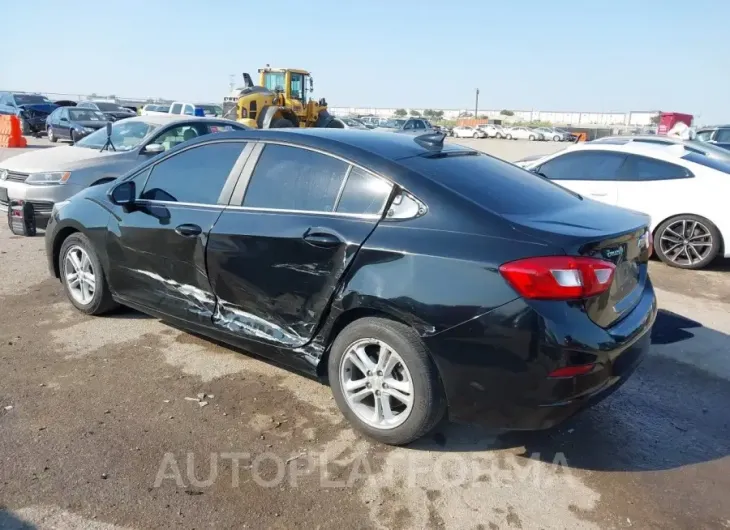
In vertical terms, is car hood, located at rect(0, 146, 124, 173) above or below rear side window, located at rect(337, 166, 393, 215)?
below

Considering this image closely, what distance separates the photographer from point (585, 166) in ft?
26.8

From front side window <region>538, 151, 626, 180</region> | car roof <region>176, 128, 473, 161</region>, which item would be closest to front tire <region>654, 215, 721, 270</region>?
front side window <region>538, 151, 626, 180</region>

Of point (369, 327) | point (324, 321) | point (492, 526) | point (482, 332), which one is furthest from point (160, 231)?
point (492, 526)

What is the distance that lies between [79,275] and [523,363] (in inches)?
151

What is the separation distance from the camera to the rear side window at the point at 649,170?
7.59 metres

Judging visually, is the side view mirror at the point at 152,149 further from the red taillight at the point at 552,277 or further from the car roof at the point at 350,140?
the red taillight at the point at 552,277

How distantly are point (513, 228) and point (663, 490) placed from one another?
4.87 feet

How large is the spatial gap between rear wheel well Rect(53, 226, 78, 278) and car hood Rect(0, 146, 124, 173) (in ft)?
10.1

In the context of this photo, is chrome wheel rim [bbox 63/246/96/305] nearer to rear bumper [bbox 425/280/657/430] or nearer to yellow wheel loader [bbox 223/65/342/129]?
rear bumper [bbox 425/280/657/430]

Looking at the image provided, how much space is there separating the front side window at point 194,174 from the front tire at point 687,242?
5.74 metres

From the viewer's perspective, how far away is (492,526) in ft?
9.07

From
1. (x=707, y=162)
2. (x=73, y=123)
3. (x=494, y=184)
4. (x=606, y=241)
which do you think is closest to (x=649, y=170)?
(x=707, y=162)

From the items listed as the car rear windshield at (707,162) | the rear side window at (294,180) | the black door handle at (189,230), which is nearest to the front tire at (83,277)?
the black door handle at (189,230)

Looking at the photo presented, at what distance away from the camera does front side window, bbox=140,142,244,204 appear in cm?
415
